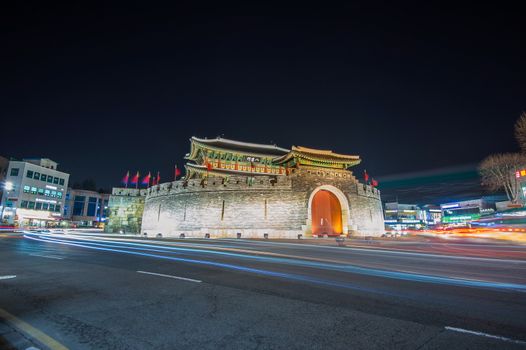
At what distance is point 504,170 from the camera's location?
121 feet

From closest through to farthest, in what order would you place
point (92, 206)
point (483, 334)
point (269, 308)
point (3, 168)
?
point (483, 334)
point (269, 308)
point (3, 168)
point (92, 206)

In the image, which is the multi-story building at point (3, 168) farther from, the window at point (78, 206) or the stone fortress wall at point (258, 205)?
the stone fortress wall at point (258, 205)

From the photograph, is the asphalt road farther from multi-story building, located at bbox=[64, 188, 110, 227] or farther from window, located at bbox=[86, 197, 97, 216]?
window, located at bbox=[86, 197, 97, 216]

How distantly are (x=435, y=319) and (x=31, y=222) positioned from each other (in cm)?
6408

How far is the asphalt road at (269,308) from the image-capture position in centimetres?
279

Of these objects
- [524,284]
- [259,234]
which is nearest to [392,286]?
[524,284]

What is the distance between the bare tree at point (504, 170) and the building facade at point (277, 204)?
20.2 meters

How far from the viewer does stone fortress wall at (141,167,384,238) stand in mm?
23922

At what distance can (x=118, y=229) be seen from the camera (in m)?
34.0

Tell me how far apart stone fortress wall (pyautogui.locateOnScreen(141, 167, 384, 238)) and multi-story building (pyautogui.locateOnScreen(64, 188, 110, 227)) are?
154 feet

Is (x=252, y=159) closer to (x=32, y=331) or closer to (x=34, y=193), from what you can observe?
(x=32, y=331)

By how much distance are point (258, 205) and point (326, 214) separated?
7329 mm

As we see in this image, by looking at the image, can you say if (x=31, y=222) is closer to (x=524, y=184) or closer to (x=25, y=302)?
(x=25, y=302)

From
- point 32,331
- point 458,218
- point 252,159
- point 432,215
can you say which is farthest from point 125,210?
point 432,215
